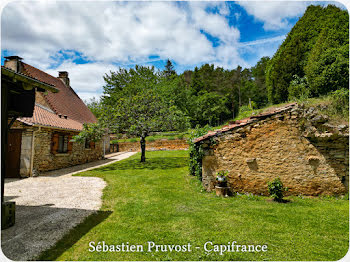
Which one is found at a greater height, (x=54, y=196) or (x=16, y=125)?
(x=16, y=125)

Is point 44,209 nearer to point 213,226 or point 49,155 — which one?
point 213,226

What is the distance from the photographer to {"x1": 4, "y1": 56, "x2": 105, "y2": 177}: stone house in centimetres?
970

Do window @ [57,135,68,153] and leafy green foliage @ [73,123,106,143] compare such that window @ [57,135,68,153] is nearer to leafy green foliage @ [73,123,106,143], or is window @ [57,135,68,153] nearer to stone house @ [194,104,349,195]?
leafy green foliage @ [73,123,106,143]

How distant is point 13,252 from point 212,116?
3279cm

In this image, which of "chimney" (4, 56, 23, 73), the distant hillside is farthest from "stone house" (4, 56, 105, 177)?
the distant hillside

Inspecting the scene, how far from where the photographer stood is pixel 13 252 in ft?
10.2

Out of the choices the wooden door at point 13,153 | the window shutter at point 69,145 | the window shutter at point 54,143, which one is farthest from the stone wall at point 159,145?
the wooden door at point 13,153

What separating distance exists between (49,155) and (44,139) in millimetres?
1052

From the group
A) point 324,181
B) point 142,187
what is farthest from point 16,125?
point 324,181

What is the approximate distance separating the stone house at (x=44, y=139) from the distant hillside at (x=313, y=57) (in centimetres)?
1359

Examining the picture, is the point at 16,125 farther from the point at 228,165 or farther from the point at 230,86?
the point at 230,86

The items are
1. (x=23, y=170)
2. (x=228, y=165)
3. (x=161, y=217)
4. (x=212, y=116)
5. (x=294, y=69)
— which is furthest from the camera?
(x=212, y=116)

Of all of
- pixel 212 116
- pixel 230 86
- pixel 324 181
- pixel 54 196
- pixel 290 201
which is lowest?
pixel 54 196

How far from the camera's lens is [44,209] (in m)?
5.14
